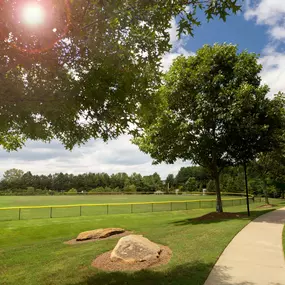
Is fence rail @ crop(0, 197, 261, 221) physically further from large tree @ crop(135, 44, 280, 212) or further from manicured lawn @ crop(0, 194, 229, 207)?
manicured lawn @ crop(0, 194, 229, 207)

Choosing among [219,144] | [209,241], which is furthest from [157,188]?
[209,241]

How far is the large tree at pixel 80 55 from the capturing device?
5.79 m

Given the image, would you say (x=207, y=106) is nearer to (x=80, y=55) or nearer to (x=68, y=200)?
(x=80, y=55)

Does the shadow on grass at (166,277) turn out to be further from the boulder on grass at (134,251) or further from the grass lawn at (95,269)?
the boulder on grass at (134,251)

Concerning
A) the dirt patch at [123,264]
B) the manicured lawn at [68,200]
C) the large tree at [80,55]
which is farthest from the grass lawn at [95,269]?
the manicured lawn at [68,200]

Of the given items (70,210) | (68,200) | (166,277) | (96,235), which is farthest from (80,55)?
(68,200)

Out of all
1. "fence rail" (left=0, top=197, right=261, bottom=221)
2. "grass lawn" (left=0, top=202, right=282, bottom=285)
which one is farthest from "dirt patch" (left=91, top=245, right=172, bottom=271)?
"fence rail" (left=0, top=197, right=261, bottom=221)

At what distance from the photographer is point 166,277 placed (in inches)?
288

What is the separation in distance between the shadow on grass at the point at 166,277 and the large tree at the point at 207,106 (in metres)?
13.2

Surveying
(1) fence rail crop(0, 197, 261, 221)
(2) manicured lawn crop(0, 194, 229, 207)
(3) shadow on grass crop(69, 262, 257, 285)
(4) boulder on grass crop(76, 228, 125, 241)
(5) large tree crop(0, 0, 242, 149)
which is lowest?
(2) manicured lawn crop(0, 194, 229, 207)

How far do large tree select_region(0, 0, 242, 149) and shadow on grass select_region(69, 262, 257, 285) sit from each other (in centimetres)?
412

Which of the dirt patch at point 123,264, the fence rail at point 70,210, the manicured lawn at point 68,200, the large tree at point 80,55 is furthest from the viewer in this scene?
the manicured lawn at point 68,200

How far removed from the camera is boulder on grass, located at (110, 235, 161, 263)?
8.86 m

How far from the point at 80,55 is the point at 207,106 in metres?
14.6
